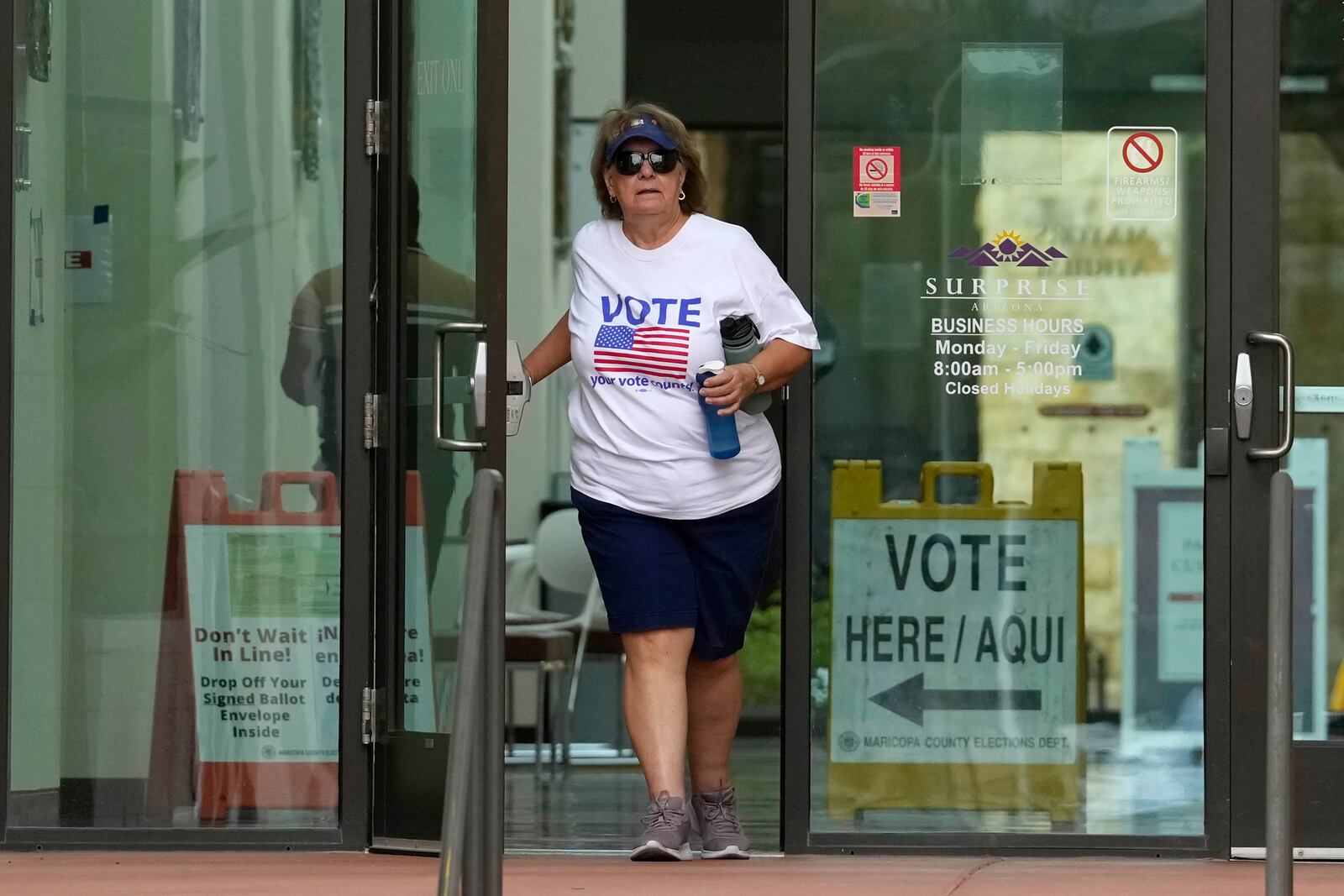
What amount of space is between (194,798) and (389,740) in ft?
1.78

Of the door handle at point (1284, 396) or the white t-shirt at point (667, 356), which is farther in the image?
the door handle at point (1284, 396)

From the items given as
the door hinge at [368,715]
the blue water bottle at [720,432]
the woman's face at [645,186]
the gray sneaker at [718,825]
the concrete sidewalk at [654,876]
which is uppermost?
the woman's face at [645,186]

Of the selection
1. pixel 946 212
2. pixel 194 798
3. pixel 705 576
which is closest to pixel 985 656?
pixel 705 576

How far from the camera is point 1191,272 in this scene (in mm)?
5320

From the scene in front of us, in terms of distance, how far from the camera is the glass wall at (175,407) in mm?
5426

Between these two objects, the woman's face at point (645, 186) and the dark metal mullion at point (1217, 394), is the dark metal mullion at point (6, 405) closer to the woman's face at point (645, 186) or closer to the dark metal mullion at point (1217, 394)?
the woman's face at point (645, 186)

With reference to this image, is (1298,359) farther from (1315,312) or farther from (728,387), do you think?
(728,387)

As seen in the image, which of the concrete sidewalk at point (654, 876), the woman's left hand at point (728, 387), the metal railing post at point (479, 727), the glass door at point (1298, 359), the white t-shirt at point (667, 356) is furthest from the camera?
the glass door at point (1298, 359)

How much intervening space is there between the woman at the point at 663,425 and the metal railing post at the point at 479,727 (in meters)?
1.22

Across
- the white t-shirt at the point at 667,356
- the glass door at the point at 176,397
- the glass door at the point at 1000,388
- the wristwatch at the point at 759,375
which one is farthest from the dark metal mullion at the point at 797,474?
the glass door at the point at 176,397

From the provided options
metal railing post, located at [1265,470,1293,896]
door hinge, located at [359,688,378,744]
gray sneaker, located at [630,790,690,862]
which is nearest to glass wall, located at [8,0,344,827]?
door hinge, located at [359,688,378,744]

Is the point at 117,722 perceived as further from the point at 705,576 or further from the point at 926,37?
the point at 926,37

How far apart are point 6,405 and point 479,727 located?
239 cm

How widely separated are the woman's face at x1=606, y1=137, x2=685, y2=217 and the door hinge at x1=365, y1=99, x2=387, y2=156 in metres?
0.73
